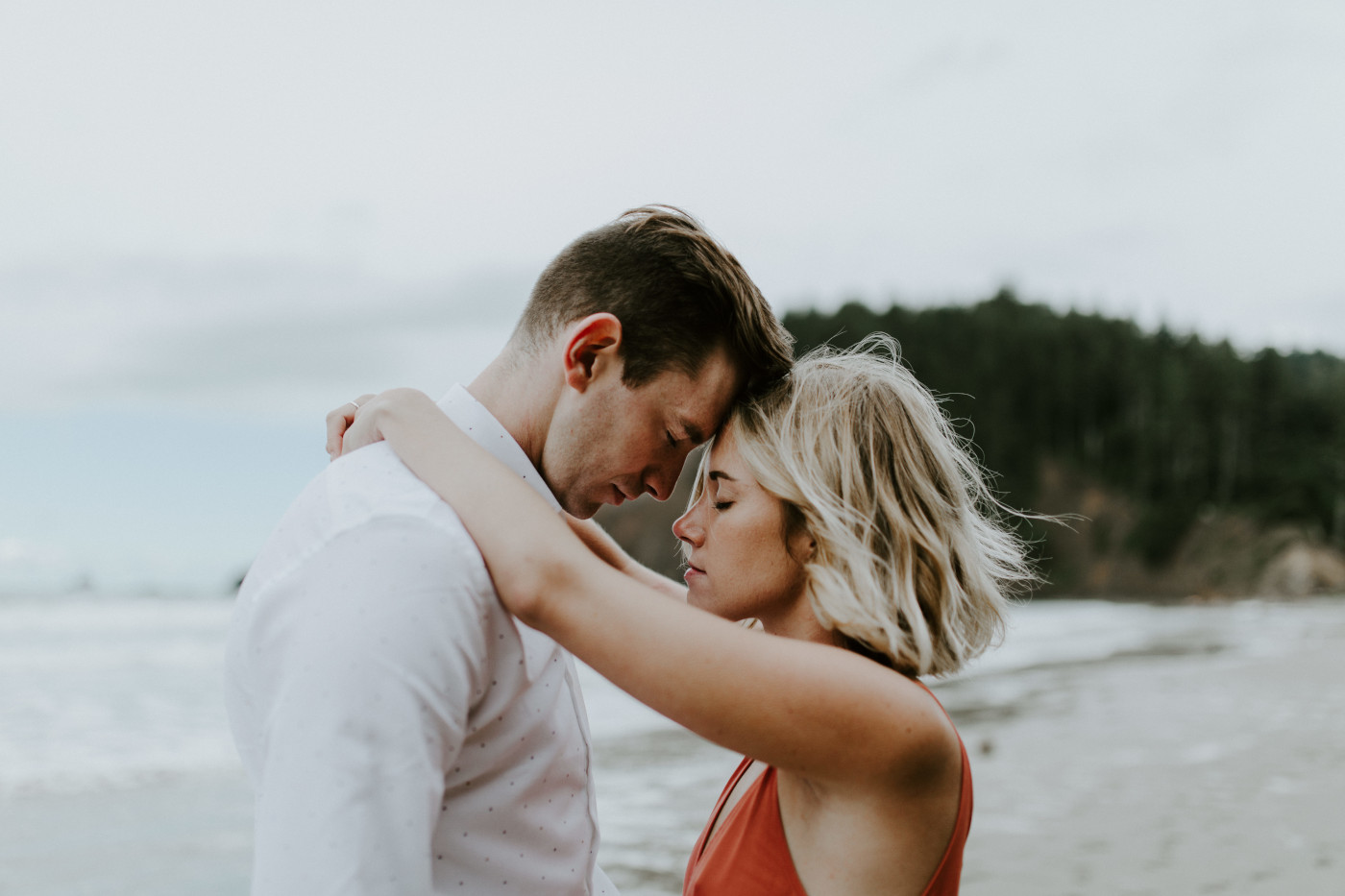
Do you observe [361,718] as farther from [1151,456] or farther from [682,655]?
[1151,456]

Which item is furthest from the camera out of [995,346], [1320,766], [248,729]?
[995,346]

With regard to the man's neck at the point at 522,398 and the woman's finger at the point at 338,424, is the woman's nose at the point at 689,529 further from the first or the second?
the woman's finger at the point at 338,424

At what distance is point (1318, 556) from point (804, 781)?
7279cm

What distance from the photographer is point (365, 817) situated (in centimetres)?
155

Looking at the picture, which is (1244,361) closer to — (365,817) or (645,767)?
(645,767)

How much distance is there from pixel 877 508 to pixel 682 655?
726 mm

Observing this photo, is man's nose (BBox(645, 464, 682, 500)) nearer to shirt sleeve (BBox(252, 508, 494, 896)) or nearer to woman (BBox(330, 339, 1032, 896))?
woman (BBox(330, 339, 1032, 896))

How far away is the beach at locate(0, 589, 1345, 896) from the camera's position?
27.5ft

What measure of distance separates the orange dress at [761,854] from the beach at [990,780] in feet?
19.6

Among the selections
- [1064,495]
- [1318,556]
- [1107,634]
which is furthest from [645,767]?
[1064,495]

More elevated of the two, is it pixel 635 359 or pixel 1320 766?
pixel 635 359

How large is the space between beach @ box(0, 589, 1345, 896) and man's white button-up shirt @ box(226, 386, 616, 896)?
21.7ft

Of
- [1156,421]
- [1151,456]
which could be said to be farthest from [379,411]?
[1156,421]

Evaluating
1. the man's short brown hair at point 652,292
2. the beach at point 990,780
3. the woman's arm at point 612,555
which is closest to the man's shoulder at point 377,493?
the man's short brown hair at point 652,292
